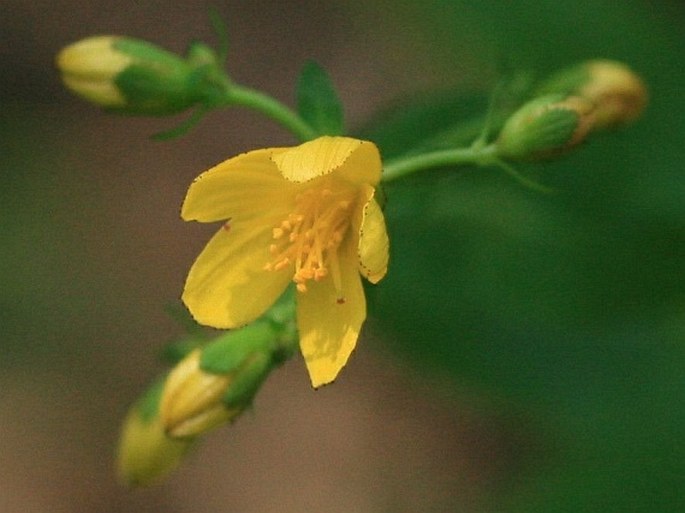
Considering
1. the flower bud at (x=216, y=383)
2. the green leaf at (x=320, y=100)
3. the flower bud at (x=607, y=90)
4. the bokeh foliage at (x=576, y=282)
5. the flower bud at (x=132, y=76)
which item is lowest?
the bokeh foliage at (x=576, y=282)

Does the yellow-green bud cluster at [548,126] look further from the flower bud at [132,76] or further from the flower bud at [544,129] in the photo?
the flower bud at [132,76]

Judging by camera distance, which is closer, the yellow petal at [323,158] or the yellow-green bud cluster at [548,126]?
the yellow petal at [323,158]

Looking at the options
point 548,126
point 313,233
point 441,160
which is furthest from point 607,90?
point 313,233

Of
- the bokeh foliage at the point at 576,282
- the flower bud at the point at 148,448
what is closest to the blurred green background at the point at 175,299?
the bokeh foliage at the point at 576,282

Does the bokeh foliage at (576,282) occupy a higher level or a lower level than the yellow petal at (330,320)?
lower

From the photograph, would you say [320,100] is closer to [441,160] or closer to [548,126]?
[441,160]

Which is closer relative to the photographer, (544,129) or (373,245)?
(373,245)
